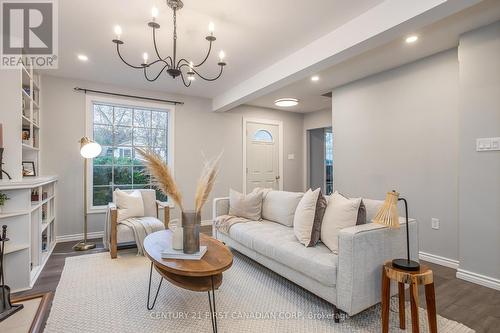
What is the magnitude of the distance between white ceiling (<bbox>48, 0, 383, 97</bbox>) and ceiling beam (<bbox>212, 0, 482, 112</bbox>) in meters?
0.08

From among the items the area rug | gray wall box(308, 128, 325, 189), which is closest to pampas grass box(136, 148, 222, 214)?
the area rug

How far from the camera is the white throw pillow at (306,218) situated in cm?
230

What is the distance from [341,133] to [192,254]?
3343mm

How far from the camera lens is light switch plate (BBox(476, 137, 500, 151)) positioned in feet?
8.02

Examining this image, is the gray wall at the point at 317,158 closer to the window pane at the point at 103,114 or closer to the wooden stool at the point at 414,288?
the window pane at the point at 103,114

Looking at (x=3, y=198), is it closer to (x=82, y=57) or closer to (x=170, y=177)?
(x=170, y=177)

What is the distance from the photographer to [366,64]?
11.2 feet

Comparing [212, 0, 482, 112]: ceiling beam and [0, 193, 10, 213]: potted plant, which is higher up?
[212, 0, 482, 112]: ceiling beam

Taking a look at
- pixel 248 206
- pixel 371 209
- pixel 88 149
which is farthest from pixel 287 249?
pixel 88 149

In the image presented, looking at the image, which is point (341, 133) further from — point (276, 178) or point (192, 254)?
point (192, 254)

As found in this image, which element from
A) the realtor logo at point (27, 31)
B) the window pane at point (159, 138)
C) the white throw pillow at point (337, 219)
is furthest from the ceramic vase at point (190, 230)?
the window pane at point (159, 138)

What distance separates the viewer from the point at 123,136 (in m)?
4.51

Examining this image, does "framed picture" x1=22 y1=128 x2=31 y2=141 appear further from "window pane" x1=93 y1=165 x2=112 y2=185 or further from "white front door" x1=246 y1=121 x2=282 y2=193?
"white front door" x1=246 y1=121 x2=282 y2=193

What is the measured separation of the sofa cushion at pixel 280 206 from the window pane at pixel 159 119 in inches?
103
